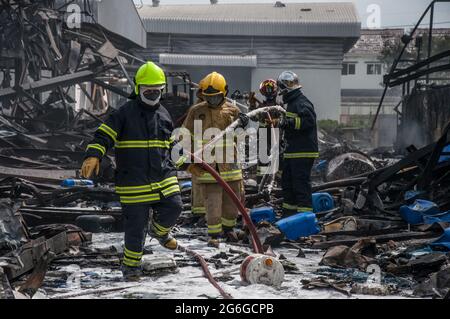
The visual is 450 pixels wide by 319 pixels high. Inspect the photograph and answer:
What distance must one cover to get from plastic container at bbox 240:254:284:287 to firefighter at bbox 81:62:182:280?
0.95 metres

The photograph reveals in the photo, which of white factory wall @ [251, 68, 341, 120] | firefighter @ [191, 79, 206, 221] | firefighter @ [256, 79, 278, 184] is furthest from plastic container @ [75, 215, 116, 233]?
white factory wall @ [251, 68, 341, 120]

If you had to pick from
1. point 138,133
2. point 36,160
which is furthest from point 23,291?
point 36,160

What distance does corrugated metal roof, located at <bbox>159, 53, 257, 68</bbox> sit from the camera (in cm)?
3259

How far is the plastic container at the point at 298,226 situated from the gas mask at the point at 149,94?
2146 mm

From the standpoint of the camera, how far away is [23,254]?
5.80 m

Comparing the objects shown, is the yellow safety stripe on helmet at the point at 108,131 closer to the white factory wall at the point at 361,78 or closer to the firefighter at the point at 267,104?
the firefighter at the point at 267,104

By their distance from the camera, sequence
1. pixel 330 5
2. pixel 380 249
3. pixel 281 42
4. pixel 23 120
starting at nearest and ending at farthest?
pixel 380 249 < pixel 23 120 < pixel 281 42 < pixel 330 5

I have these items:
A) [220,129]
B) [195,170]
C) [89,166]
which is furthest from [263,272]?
[220,129]

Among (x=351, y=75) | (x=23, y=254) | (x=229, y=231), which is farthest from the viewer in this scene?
(x=351, y=75)

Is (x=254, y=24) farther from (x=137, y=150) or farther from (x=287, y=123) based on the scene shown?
(x=137, y=150)

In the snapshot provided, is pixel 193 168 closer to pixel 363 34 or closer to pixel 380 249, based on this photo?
pixel 380 249

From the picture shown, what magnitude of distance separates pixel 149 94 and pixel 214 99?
1.94 metres

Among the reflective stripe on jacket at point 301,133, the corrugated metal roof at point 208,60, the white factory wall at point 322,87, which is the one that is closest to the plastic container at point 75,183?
the reflective stripe on jacket at point 301,133

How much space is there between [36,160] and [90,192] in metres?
4.23
